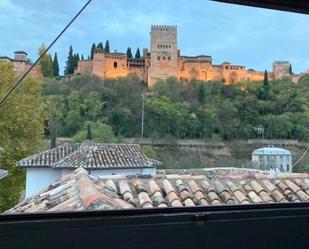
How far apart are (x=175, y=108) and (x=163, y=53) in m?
0.20

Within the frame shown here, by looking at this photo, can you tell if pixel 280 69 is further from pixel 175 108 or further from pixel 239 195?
pixel 239 195

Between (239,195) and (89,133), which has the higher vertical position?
(89,133)

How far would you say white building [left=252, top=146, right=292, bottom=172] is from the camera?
50.9 inches

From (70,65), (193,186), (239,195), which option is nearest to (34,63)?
(70,65)

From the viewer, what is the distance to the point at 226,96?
1165 mm

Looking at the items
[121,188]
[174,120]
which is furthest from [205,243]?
[121,188]

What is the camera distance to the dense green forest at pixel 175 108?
3.35 feet

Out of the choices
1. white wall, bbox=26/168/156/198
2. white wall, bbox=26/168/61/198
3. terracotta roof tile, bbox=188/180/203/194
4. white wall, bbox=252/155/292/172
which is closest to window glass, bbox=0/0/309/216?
white wall, bbox=252/155/292/172

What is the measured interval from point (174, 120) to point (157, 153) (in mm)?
201

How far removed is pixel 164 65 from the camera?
1114 mm

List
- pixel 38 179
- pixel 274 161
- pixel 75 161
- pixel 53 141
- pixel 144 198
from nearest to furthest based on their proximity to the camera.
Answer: pixel 53 141
pixel 274 161
pixel 144 198
pixel 38 179
pixel 75 161

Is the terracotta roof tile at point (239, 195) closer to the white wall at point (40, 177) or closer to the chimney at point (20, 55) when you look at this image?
the white wall at point (40, 177)

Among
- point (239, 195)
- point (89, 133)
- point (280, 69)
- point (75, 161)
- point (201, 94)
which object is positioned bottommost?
point (239, 195)

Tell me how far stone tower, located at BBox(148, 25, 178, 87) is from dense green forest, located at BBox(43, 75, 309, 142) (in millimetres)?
36
